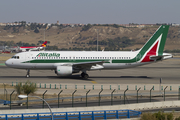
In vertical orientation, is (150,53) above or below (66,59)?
above

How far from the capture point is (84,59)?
49.8 meters

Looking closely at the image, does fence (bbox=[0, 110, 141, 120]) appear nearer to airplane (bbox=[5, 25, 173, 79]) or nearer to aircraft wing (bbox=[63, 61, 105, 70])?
aircraft wing (bbox=[63, 61, 105, 70])

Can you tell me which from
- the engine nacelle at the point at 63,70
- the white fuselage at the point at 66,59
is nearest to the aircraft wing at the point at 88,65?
the white fuselage at the point at 66,59

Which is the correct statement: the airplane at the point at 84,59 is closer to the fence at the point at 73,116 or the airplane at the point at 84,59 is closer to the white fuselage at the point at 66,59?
the white fuselage at the point at 66,59

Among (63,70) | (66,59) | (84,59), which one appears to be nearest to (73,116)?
(63,70)

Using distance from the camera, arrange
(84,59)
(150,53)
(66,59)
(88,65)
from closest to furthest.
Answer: (88,65) < (66,59) < (84,59) < (150,53)

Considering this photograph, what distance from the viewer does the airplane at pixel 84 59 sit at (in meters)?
48.0

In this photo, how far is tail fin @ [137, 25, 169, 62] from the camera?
2036 inches

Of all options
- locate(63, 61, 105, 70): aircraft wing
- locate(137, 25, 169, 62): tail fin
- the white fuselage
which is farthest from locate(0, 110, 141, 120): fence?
locate(137, 25, 169, 62): tail fin

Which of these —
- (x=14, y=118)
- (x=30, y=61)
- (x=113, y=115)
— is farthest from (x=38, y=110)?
(x=30, y=61)

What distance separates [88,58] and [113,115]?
80.1 ft

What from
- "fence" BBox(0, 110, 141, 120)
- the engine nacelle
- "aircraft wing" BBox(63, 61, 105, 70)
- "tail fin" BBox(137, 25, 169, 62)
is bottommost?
A: "fence" BBox(0, 110, 141, 120)

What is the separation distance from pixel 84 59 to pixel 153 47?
13483mm

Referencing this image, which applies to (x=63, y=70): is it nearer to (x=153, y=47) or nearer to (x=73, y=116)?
(x=153, y=47)
